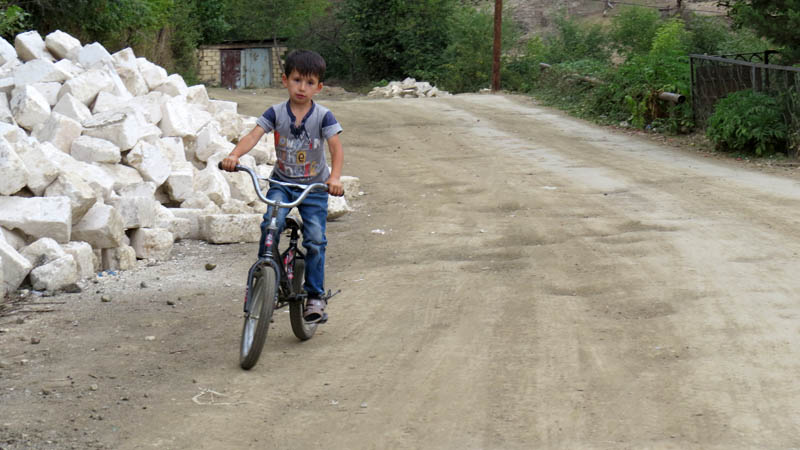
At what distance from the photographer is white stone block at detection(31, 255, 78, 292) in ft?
22.7

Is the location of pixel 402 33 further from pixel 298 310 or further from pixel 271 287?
pixel 271 287

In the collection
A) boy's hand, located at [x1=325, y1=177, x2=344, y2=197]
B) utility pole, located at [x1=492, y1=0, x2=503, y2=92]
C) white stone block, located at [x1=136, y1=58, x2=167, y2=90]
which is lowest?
boy's hand, located at [x1=325, y1=177, x2=344, y2=197]

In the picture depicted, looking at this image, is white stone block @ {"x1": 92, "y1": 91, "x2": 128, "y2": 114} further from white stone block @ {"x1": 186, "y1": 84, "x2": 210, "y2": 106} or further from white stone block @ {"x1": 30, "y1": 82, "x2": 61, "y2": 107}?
white stone block @ {"x1": 186, "y1": 84, "x2": 210, "y2": 106}

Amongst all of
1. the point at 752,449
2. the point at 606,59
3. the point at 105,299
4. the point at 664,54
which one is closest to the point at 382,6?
the point at 606,59

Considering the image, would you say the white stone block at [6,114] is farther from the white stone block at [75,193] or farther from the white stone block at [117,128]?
the white stone block at [75,193]

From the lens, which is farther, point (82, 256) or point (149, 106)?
point (149, 106)

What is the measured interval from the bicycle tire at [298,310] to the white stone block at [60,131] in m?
4.79

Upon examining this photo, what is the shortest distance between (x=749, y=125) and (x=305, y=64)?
10.9 metres

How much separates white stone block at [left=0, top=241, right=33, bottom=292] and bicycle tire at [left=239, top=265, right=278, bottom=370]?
8.32 feet

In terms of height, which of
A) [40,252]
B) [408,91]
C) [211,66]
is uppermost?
[211,66]

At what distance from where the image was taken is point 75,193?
7.48 metres

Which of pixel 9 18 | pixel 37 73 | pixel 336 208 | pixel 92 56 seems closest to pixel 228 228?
pixel 336 208

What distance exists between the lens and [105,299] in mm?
6770

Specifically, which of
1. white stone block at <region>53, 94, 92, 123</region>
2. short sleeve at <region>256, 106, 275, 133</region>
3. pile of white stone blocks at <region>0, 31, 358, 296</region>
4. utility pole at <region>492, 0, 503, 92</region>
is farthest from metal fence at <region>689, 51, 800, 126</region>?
utility pole at <region>492, 0, 503, 92</region>
